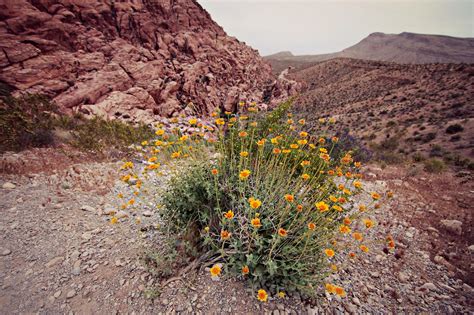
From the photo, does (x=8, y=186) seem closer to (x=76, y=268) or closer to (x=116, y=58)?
(x=76, y=268)

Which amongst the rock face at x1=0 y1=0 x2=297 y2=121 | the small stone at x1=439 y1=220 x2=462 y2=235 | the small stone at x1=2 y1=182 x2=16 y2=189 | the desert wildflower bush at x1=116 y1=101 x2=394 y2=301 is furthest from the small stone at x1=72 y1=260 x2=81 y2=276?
the rock face at x1=0 y1=0 x2=297 y2=121

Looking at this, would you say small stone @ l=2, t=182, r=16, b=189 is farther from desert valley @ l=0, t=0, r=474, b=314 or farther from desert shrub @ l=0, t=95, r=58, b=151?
desert shrub @ l=0, t=95, r=58, b=151

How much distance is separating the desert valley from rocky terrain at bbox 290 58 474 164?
1965mm

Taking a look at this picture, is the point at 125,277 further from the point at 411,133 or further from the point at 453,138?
the point at 411,133

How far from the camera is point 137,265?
2.27 m

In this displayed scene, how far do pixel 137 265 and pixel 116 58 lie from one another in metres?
15.6

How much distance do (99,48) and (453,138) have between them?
25.1m

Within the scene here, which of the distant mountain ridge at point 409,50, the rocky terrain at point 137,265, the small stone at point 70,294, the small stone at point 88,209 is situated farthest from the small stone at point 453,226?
the distant mountain ridge at point 409,50

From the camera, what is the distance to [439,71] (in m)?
26.5

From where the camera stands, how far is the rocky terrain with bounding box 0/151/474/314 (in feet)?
6.28

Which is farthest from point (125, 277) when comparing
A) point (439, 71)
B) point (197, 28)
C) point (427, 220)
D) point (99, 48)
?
point (439, 71)

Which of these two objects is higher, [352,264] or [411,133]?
[352,264]

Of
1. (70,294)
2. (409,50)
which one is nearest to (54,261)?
(70,294)

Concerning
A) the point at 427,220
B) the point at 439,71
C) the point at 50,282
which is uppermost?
the point at 439,71
